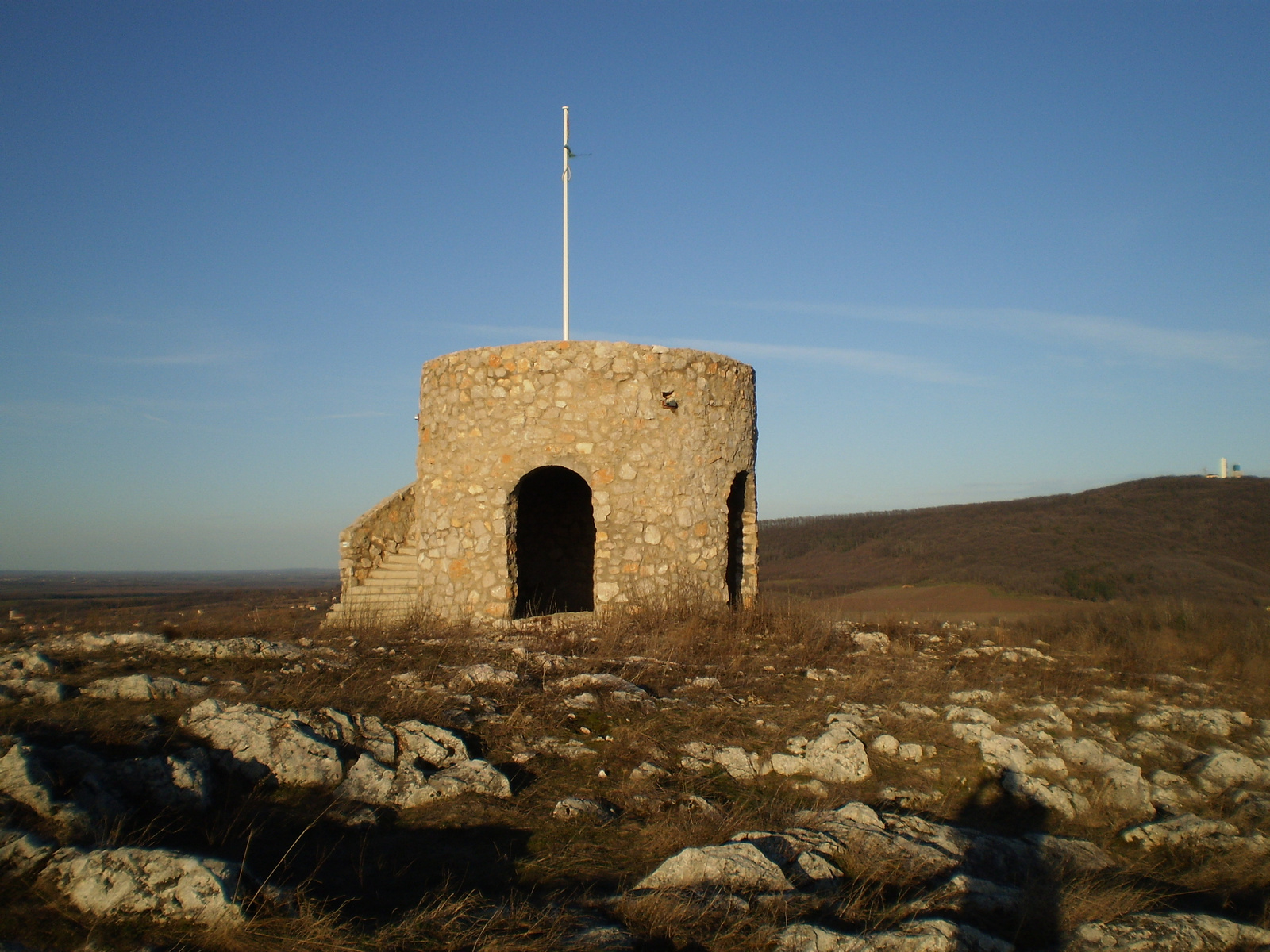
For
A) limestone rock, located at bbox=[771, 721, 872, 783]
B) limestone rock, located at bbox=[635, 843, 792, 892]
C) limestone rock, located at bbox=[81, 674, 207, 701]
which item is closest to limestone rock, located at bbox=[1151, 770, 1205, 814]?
limestone rock, located at bbox=[771, 721, 872, 783]

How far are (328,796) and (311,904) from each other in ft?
4.30

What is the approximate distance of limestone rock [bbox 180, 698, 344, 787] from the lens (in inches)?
160

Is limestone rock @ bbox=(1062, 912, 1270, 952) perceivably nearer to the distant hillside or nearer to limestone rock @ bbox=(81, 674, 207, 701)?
limestone rock @ bbox=(81, 674, 207, 701)

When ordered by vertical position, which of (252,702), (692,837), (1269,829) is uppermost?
(252,702)

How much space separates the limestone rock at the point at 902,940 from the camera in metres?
2.69

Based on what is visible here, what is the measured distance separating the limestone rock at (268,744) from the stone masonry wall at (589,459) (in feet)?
15.5

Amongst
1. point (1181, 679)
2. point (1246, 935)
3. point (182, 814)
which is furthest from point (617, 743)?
point (1181, 679)

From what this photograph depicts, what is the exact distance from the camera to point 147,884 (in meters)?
2.72

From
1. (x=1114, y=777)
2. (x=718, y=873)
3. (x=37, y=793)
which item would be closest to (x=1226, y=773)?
(x=1114, y=777)

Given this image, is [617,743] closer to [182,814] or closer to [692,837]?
[692,837]

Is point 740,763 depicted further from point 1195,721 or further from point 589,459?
point 589,459

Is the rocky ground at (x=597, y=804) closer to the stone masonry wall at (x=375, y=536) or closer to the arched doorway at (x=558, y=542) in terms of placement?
the stone masonry wall at (x=375, y=536)

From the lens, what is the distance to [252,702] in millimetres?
4812

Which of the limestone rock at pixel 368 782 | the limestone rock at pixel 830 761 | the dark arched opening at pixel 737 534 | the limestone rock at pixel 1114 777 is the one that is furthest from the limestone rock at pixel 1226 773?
the dark arched opening at pixel 737 534
